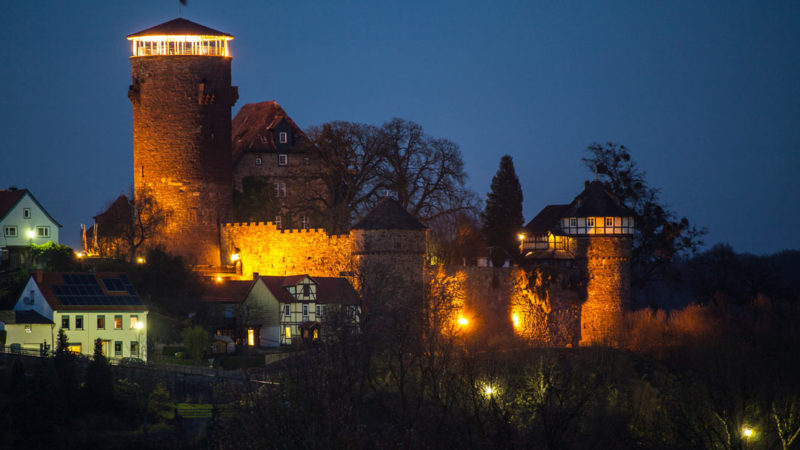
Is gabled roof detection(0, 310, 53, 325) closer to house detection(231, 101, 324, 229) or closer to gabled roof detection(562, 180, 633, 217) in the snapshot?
house detection(231, 101, 324, 229)

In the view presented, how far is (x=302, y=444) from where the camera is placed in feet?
131

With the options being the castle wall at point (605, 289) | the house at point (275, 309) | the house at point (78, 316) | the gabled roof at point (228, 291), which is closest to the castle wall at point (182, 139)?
the gabled roof at point (228, 291)

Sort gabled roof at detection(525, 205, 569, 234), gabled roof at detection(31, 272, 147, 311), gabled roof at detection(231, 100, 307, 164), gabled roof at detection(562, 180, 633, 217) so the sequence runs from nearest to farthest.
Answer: gabled roof at detection(31, 272, 147, 311) → gabled roof at detection(562, 180, 633, 217) → gabled roof at detection(525, 205, 569, 234) → gabled roof at detection(231, 100, 307, 164)

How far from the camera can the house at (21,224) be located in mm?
59844

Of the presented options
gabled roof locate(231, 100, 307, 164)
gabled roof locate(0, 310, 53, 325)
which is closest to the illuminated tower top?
gabled roof locate(231, 100, 307, 164)

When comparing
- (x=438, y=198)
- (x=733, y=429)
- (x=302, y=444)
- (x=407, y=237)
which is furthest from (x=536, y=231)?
(x=302, y=444)

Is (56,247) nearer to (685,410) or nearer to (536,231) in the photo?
(536,231)

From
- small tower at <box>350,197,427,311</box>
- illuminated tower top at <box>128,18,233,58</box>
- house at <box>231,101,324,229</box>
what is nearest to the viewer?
small tower at <box>350,197,427,311</box>

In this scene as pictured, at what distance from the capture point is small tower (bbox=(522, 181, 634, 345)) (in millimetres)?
59875

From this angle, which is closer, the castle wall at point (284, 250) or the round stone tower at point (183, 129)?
the castle wall at point (284, 250)

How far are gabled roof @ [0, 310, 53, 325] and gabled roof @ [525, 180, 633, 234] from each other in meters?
21.7

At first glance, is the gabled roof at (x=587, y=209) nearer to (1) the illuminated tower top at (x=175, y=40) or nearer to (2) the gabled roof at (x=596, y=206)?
(2) the gabled roof at (x=596, y=206)

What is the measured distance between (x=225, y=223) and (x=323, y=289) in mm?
6448

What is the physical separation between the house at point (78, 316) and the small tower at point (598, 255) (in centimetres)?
1730
